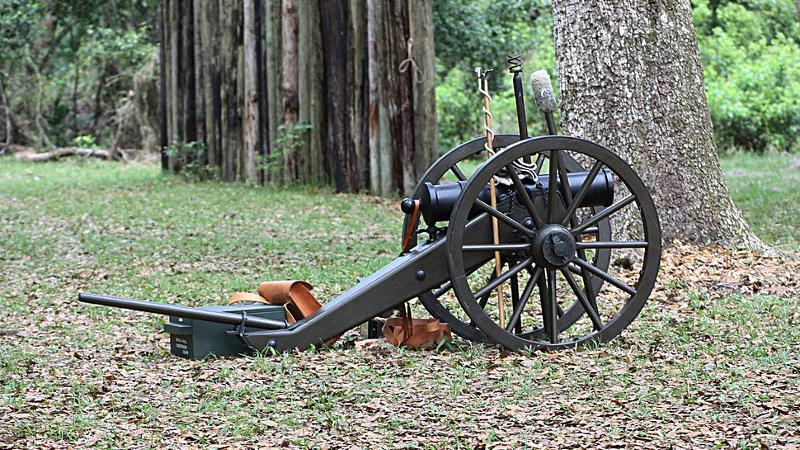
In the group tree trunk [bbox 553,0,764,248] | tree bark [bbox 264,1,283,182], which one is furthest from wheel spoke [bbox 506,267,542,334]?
tree bark [bbox 264,1,283,182]

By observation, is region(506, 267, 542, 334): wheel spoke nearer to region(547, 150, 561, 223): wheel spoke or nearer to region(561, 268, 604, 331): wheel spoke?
region(561, 268, 604, 331): wheel spoke

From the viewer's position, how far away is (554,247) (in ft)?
19.7

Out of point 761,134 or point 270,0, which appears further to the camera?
point 761,134

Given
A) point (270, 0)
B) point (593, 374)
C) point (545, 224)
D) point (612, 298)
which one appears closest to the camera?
point (593, 374)

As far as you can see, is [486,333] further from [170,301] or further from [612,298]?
[170,301]

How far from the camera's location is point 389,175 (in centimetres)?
1435

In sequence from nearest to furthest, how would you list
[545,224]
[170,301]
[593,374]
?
[593,374], [545,224], [170,301]

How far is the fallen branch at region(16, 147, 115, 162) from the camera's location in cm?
Result: 2402

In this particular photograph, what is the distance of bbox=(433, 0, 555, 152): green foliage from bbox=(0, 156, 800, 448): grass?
37.2 ft

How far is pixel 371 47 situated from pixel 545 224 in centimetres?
850

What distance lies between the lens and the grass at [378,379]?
484 centimetres

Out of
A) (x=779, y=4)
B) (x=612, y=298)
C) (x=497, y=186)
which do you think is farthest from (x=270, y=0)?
(x=779, y=4)

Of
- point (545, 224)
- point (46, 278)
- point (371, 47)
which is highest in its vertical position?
point (371, 47)

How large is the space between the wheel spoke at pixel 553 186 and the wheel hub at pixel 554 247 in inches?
3.5
